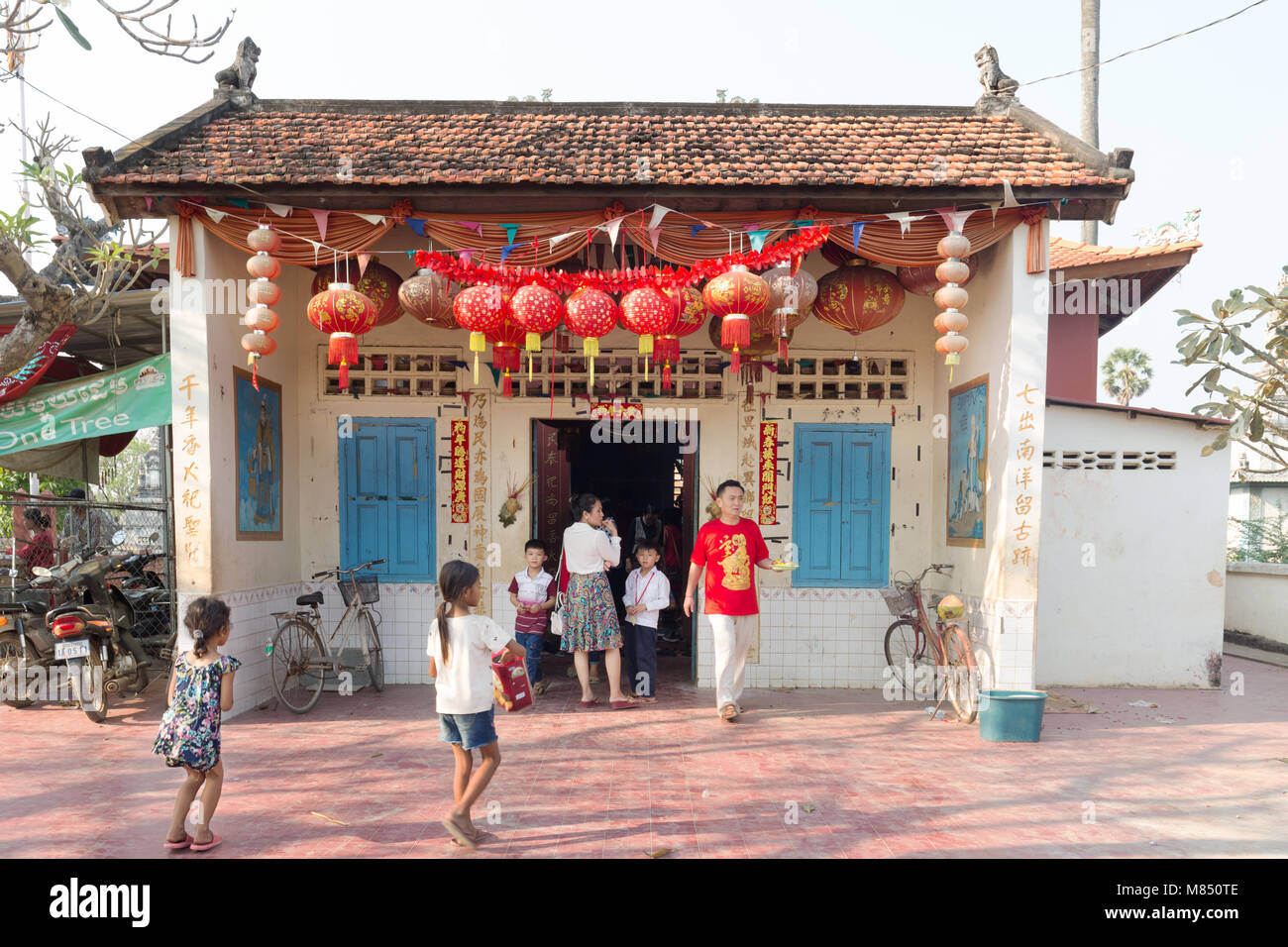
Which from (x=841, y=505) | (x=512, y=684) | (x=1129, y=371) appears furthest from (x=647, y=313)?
(x=1129, y=371)

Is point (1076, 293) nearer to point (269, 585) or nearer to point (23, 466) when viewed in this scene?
point (269, 585)

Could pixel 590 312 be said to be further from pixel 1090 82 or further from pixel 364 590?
pixel 1090 82

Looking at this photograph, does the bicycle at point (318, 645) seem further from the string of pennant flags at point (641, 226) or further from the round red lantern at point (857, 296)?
the round red lantern at point (857, 296)

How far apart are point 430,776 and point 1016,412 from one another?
5.07 m

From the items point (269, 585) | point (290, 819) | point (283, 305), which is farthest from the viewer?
point (283, 305)

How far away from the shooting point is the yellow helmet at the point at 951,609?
22.8 feet

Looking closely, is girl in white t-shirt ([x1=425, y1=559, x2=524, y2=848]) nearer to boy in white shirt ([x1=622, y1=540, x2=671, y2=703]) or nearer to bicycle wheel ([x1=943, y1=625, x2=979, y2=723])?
boy in white shirt ([x1=622, y1=540, x2=671, y2=703])

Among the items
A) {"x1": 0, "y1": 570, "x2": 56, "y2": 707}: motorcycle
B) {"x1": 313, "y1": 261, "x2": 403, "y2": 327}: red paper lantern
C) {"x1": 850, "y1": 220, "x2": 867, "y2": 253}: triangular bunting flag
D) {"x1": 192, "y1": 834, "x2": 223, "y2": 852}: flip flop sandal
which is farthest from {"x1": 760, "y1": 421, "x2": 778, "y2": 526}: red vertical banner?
{"x1": 0, "y1": 570, "x2": 56, "y2": 707}: motorcycle

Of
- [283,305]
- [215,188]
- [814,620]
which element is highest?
[215,188]

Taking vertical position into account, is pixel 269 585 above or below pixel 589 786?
above

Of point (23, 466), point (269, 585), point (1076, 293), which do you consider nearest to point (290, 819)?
point (269, 585)

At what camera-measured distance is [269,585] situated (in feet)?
25.5

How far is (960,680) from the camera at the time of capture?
279 inches

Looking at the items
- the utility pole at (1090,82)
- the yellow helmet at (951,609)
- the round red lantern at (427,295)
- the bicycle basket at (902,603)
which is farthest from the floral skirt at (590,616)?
the utility pole at (1090,82)
